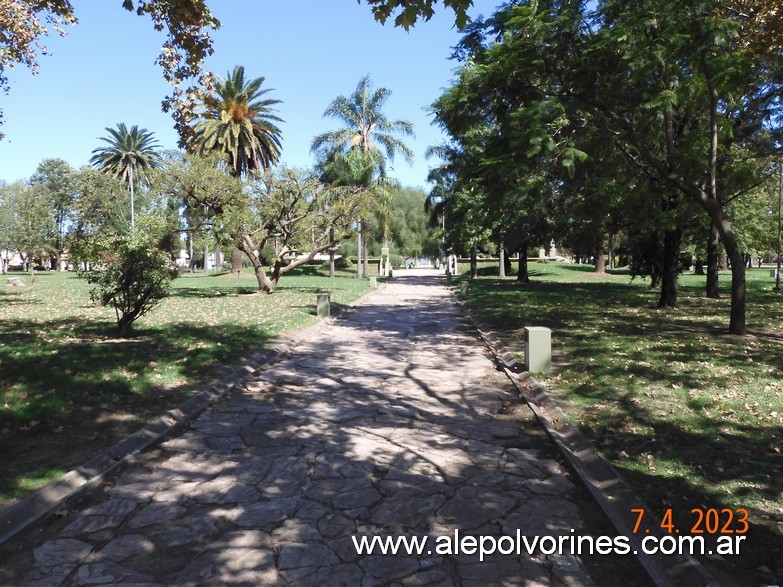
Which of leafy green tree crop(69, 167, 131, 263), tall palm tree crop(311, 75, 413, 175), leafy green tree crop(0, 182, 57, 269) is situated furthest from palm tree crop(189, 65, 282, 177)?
leafy green tree crop(0, 182, 57, 269)

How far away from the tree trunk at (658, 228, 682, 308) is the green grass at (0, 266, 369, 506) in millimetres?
11145

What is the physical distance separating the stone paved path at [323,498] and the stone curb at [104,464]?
0.16 m

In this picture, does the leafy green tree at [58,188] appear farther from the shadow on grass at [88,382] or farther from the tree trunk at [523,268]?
the shadow on grass at [88,382]

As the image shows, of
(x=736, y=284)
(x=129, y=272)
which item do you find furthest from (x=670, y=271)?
(x=129, y=272)

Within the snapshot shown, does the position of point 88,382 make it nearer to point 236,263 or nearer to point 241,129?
point 241,129

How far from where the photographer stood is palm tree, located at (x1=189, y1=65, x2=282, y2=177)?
33.3 metres

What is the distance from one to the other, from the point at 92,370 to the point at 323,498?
17.7ft

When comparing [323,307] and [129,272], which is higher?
[129,272]

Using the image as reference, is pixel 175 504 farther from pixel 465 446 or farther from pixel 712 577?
pixel 712 577

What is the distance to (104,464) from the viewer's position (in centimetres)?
493

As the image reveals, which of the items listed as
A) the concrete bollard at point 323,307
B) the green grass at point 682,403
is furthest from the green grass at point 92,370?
the green grass at point 682,403

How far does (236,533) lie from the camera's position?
376cm

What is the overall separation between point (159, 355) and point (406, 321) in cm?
802

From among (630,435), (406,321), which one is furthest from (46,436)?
(406,321)
